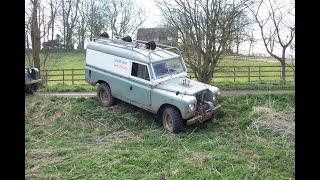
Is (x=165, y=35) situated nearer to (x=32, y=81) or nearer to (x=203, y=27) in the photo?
(x=203, y=27)

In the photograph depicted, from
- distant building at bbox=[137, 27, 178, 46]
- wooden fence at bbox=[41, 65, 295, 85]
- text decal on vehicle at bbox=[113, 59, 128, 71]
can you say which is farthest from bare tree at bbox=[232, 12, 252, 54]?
text decal on vehicle at bbox=[113, 59, 128, 71]

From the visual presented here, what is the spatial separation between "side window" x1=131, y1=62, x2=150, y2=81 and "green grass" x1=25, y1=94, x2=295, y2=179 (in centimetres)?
119

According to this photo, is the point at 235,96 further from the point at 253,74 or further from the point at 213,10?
the point at 253,74

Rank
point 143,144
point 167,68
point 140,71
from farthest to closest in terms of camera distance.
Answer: point 167,68, point 140,71, point 143,144

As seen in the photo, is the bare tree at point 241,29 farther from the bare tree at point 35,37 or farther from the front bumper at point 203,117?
the bare tree at point 35,37

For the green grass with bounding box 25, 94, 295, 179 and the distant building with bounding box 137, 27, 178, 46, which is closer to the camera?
the green grass with bounding box 25, 94, 295, 179

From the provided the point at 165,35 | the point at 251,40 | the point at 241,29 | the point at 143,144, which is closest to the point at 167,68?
the point at 143,144

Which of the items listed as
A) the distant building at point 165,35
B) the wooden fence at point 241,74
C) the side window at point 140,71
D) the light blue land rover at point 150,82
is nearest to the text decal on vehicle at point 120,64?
the light blue land rover at point 150,82

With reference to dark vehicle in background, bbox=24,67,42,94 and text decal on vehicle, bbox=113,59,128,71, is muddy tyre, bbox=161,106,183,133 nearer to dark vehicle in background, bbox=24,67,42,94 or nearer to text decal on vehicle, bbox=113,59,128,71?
text decal on vehicle, bbox=113,59,128,71

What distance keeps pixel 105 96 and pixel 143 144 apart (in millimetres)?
2951

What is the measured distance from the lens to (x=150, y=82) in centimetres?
912

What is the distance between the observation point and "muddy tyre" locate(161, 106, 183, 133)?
8594 millimetres

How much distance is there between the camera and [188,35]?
1277 cm
